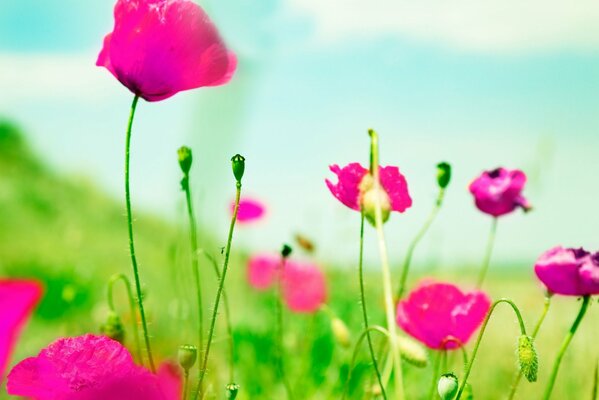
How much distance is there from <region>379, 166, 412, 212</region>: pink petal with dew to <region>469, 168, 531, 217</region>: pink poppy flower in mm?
270

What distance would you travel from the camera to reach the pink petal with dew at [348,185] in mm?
700

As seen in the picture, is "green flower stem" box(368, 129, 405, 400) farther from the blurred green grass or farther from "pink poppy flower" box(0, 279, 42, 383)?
"pink poppy flower" box(0, 279, 42, 383)

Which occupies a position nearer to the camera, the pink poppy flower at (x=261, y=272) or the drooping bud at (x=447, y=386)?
the drooping bud at (x=447, y=386)

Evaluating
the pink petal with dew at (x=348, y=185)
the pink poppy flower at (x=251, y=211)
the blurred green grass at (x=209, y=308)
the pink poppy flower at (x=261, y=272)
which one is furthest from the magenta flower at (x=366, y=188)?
the pink poppy flower at (x=261, y=272)

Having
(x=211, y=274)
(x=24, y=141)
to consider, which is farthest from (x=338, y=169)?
(x=24, y=141)

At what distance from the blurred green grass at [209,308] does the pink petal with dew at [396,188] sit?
16 cm

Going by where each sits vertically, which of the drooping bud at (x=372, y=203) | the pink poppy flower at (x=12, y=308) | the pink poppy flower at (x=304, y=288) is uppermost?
the drooping bud at (x=372, y=203)

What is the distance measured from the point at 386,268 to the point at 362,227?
0.15 metres

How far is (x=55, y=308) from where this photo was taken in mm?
2504

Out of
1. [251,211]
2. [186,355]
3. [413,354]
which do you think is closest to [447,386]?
[413,354]

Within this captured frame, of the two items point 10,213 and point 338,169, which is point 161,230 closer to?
point 10,213

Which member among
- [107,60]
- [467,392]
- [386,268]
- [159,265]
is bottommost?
[159,265]

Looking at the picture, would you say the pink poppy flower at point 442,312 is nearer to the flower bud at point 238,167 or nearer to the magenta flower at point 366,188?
the magenta flower at point 366,188

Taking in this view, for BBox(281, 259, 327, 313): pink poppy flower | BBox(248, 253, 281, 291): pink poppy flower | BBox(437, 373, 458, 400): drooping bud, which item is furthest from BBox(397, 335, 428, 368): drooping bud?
BBox(248, 253, 281, 291): pink poppy flower
